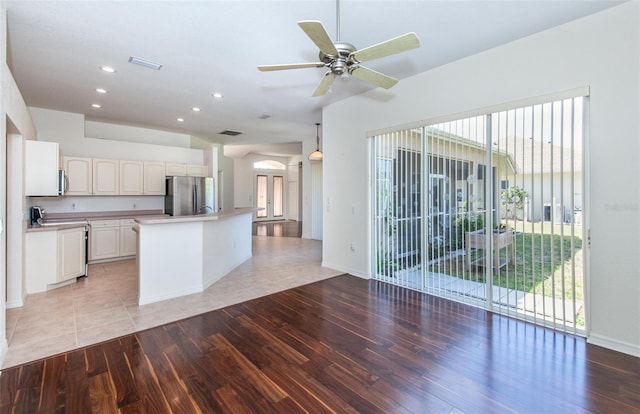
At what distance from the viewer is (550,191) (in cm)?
276

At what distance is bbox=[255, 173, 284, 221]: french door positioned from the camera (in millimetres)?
12758

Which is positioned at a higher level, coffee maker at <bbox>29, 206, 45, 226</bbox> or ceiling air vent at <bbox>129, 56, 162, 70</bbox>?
ceiling air vent at <bbox>129, 56, 162, 70</bbox>

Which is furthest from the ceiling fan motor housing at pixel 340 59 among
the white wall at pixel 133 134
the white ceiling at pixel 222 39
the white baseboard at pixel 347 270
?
the white wall at pixel 133 134

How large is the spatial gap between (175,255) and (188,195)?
3137 millimetres

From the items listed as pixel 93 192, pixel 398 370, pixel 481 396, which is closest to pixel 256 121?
pixel 93 192

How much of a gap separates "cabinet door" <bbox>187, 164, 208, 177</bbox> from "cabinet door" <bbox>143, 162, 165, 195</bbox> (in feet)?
1.99

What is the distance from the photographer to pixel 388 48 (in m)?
2.07

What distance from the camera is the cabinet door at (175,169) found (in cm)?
652

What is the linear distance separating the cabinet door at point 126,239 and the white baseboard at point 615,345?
6.76 m

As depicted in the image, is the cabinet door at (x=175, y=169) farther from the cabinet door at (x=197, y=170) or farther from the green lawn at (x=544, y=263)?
the green lawn at (x=544, y=263)

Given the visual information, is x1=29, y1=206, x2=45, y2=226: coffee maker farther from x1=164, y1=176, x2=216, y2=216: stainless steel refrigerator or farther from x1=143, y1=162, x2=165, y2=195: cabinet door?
x1=164, y1=176, x2=216, y2=216: stainless steel refrigerator

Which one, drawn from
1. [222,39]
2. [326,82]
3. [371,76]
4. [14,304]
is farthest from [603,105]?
[14,304]

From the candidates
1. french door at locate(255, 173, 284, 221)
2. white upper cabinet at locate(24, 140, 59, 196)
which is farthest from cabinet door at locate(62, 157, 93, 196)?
french door at locate(255, 173, 284, 221)

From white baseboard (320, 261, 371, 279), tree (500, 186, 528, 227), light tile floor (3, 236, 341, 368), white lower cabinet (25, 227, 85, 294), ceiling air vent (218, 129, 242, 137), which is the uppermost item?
ceiling air vent (218, 129, 242, 137)
